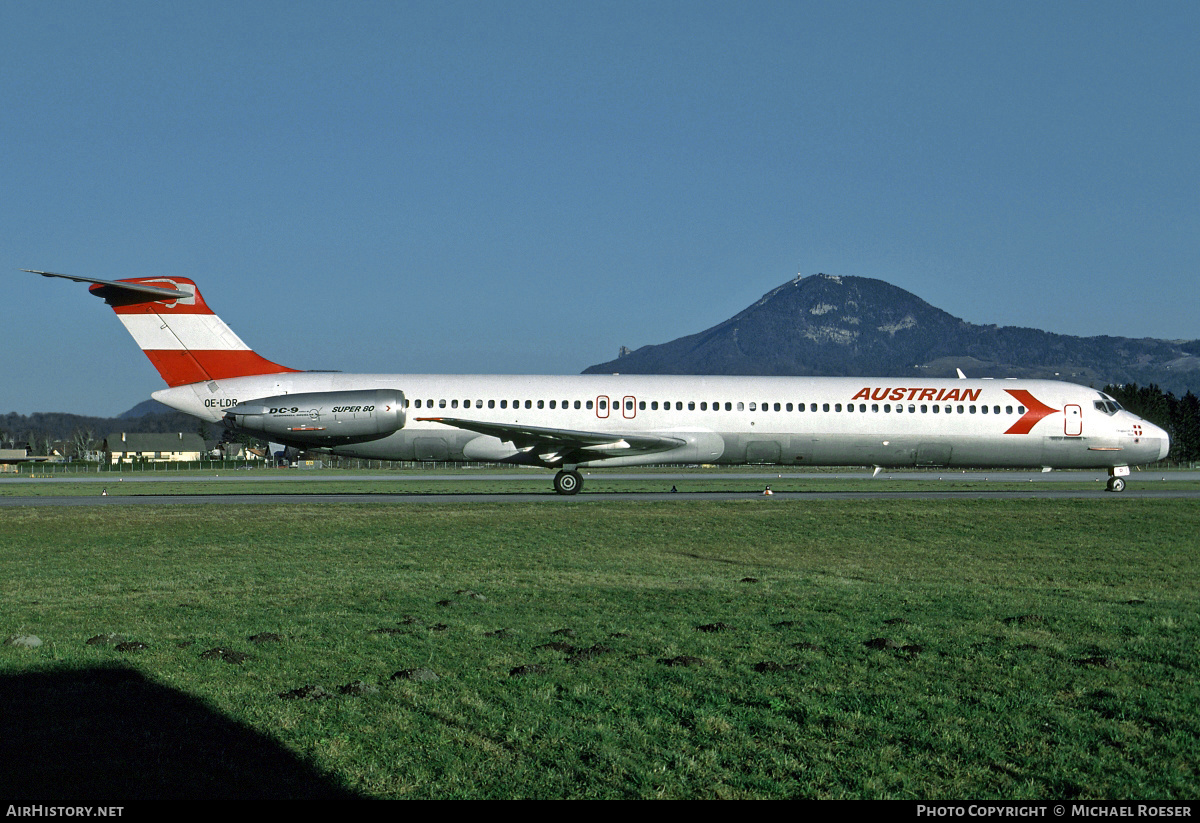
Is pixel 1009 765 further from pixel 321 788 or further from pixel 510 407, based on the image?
pixel 510 407

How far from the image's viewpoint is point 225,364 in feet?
112

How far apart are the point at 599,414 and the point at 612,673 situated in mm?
26164

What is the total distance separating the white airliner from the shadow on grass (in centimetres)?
2559

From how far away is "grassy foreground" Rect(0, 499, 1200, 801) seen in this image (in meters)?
5.84

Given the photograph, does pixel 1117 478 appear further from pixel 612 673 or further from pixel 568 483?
pixel 612 673

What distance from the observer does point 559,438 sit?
109ft

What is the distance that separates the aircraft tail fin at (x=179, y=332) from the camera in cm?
3356

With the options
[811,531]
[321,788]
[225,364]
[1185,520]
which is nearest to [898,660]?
[321,788]

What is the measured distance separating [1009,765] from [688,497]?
87.9 ft

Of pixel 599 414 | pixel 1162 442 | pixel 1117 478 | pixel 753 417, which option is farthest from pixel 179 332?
pixel 1162 442

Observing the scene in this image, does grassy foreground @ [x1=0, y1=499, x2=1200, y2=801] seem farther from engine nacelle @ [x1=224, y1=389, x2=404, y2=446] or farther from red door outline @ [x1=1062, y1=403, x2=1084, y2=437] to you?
red door outline @ [x1=1062, y1=403, x2=1084, y2=437]

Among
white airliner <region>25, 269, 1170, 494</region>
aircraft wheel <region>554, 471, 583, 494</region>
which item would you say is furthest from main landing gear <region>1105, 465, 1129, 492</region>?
aircraft wheel <region>554, 471, 583, 494</region>

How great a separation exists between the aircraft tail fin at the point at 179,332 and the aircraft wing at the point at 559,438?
7377 millimetres

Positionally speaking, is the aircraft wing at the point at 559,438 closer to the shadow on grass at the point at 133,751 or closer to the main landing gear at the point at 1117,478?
the main landing gear at the point at 1117,478
